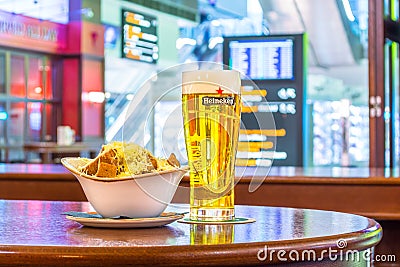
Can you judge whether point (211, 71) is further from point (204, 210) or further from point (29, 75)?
point (29, 75)

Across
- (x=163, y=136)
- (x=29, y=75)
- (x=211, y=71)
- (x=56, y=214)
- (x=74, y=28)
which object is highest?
(x=74, y=28)

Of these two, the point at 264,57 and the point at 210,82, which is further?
the point at 264,57

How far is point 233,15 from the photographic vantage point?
9.34m

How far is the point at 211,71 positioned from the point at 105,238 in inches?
14.1

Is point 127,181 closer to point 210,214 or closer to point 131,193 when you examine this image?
point 131,193

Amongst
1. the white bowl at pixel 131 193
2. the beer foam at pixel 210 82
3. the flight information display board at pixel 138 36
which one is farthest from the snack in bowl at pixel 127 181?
the flight information display board at pixel 138 36

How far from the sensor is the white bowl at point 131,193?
1160 millimetres

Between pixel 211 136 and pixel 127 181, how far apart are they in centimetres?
16

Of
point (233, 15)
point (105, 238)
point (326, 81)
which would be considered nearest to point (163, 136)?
point (105, 238)

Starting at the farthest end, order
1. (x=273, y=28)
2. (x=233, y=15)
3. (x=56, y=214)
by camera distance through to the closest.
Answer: (x=233, y=15)
(x=273, y=28)
(x=56, y=214)

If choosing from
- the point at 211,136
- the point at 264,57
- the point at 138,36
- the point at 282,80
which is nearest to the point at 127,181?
the point at 211,136

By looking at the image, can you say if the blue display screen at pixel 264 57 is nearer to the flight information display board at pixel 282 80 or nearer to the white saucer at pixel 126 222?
the flight information display board at pixel 282 80

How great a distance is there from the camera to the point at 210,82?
4.06ft

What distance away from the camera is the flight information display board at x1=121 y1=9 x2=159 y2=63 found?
797cm
